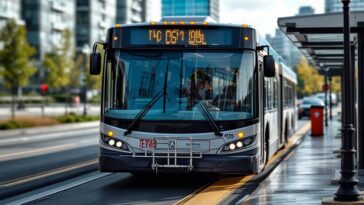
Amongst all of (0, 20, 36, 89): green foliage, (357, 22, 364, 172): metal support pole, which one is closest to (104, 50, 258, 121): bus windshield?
(357, 22, 364, 172): metal support pole

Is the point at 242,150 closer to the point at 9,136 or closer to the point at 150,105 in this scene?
the point at 150,105

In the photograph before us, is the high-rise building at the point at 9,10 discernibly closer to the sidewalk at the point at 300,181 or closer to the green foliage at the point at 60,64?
the green foliage at the point at 60,64

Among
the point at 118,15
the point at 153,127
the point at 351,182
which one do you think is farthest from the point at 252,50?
the point at 118,15

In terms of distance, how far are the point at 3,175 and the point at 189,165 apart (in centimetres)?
487

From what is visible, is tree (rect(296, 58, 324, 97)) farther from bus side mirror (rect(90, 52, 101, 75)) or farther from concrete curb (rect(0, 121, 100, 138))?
bus side mirror (rect(90, 52, 101, 75))

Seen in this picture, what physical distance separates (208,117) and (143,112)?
110 centimetres

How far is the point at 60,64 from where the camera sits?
77750mm

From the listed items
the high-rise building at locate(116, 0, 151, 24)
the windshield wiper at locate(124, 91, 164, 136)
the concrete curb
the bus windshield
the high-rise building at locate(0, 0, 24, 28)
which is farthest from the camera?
the high-rise building at locate(116, 0, 151, 24)

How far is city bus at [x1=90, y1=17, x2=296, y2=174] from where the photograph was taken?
11625 millimetres

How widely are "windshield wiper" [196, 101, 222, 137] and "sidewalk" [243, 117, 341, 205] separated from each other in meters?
1.17

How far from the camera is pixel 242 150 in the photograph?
11773 mm

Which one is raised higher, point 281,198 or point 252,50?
point 252,50

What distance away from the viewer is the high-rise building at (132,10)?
13000 cm

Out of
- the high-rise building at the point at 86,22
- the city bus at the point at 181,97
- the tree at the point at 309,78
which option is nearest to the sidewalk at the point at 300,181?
the city bus at the point at 181,97
